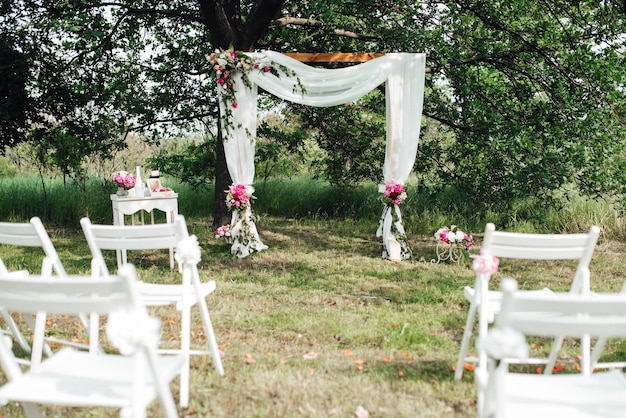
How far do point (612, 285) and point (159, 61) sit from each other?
763 centimetres

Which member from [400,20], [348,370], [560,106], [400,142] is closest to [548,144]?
[560,106]

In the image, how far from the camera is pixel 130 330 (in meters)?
1.90

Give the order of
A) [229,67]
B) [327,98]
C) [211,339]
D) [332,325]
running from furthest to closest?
[327,98] → [229,67] → [332,325] → [211,339]

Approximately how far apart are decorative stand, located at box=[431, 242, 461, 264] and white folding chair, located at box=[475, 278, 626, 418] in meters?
4.31

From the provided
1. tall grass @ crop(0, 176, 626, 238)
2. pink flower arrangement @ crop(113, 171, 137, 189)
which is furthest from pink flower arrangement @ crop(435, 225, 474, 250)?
pink flower arrangement @ crop(113, 171, 137, 189)

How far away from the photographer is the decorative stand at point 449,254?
667 centimetres

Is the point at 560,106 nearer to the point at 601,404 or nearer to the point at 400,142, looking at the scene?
the point at 400,142

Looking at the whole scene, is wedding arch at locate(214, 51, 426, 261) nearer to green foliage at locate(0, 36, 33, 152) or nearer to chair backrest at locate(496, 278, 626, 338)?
green foliage at locate(0, 36, 33, 152)

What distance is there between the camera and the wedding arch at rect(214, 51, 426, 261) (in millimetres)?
6742

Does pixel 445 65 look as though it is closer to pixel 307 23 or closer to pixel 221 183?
pixel 307 23

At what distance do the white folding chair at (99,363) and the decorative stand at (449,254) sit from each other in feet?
15.7

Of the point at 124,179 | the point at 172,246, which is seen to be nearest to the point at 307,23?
the point at 124,179

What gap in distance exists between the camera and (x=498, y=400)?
1927 mm

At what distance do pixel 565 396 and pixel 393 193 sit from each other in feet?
15.5
